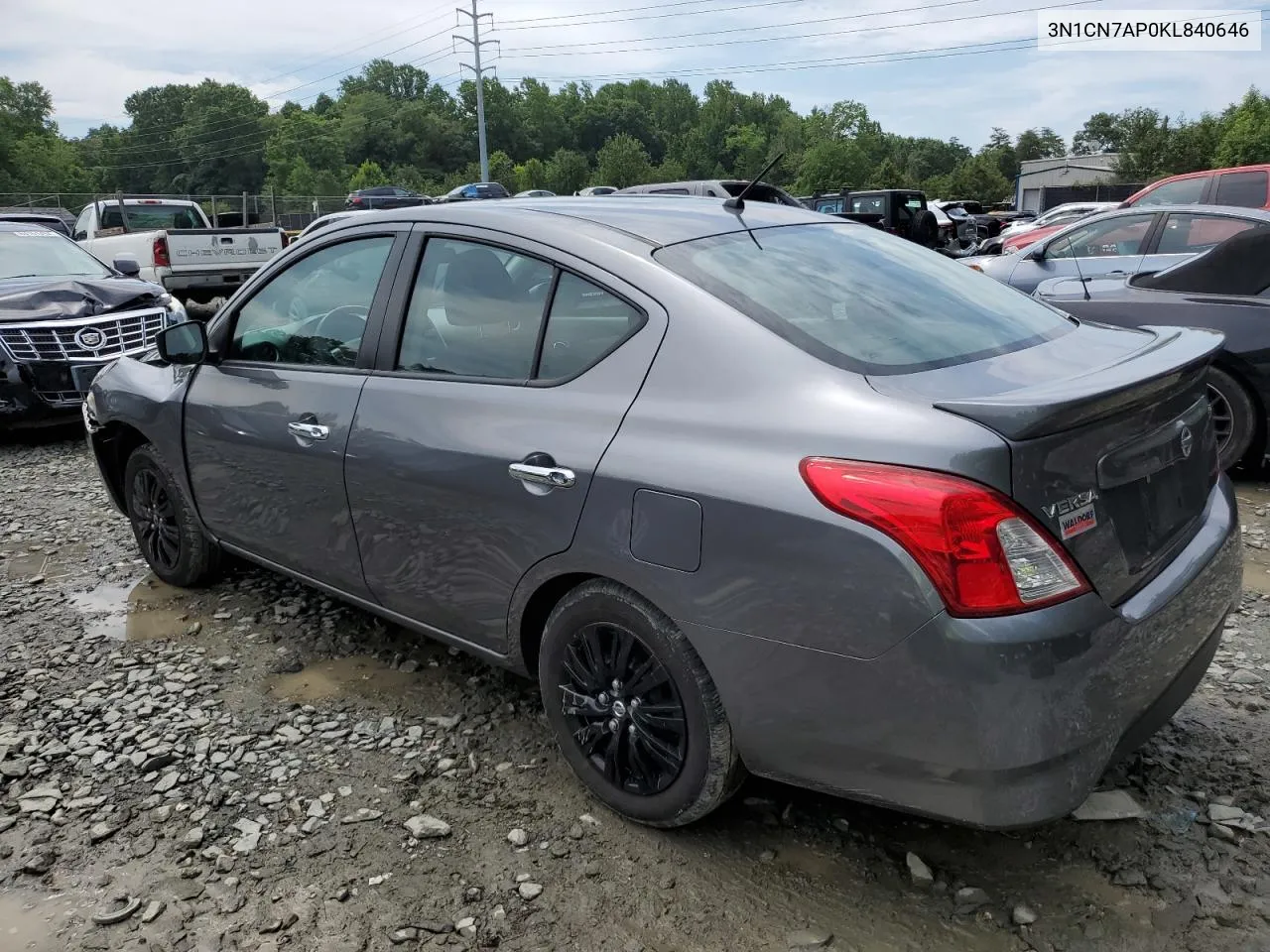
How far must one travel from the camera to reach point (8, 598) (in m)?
4.47

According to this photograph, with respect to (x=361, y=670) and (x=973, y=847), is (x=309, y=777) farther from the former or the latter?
(x=973, y=847)

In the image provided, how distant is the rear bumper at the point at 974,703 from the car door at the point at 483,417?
2.00ft

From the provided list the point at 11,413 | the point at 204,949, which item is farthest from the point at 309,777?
the point at 11,413

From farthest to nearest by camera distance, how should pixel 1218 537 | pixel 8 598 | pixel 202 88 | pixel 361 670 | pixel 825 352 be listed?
pixel 202 88, pixel 8 598, pixel 361 670, pixel 1218 537, pixel 825 352

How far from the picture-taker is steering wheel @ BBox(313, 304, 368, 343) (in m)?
3.23

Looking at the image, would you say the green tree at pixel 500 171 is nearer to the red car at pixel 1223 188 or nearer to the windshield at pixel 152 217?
the windshield at pixel 152 217

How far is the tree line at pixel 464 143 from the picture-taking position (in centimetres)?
7738

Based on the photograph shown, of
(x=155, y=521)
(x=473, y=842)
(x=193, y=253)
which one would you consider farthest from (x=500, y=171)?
(x=473, y=842)

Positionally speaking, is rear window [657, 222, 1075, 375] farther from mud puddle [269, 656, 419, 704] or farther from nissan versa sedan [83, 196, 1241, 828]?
mud puddle [269, 656, 419, 704]

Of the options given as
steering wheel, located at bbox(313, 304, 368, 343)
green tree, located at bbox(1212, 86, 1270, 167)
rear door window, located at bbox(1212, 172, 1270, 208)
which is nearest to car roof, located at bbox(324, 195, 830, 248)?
steering wheel, located at bbox(313, 304, 368, 343)

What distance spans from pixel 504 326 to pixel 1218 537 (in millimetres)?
1983

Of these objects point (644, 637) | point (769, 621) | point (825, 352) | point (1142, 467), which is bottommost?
point (644, 637)

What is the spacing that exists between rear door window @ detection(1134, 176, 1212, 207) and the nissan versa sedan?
367 inches

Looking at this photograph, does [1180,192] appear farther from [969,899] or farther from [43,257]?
[43,257]
